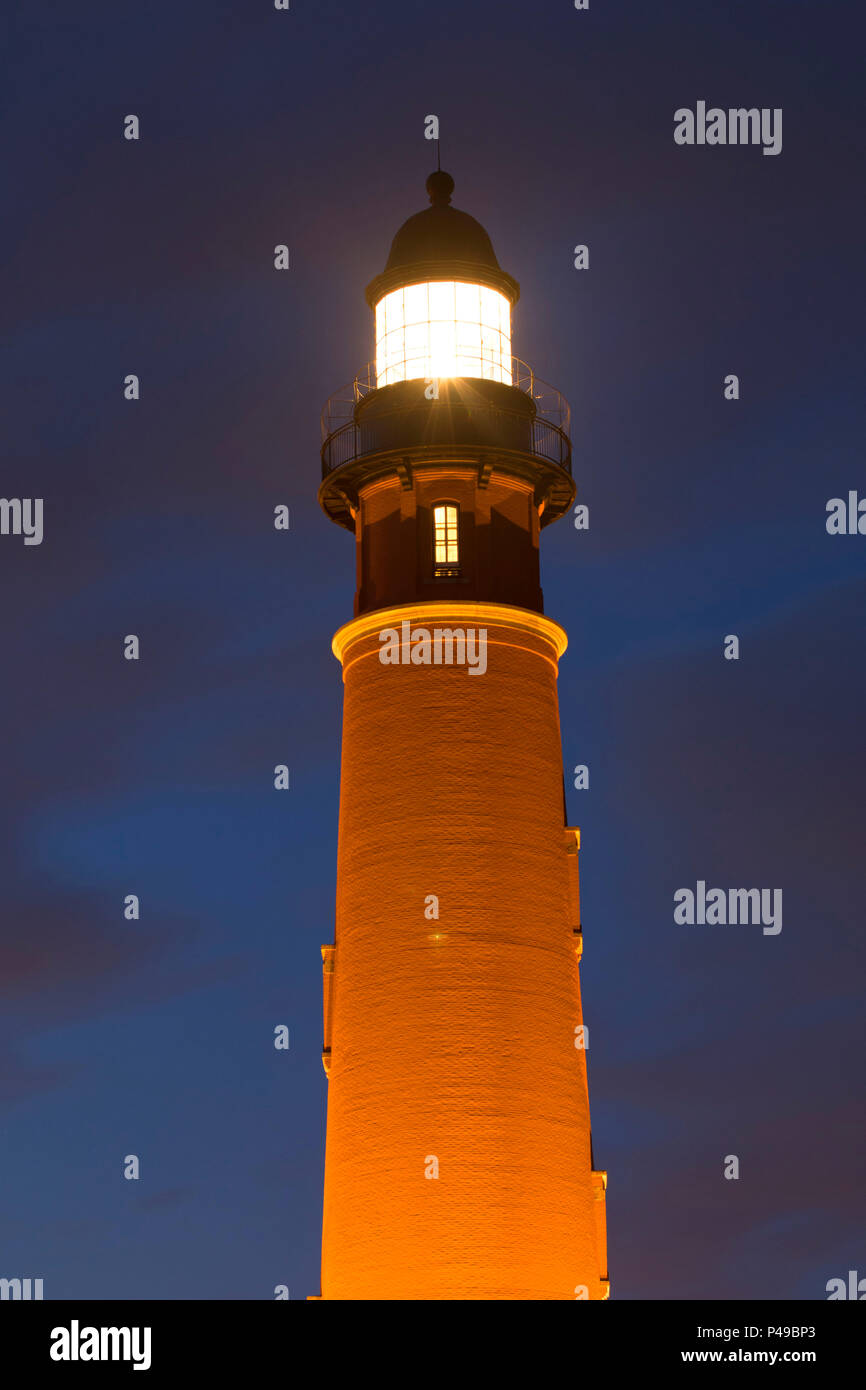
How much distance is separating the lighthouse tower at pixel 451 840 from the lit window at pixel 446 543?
0.04 meters

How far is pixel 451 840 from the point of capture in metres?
44.4

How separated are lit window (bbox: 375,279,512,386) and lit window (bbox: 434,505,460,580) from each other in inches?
99.1

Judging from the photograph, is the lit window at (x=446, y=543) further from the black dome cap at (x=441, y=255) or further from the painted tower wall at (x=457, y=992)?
the black dome cap at (x=441, y=255)

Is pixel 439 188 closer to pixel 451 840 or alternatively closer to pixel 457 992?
pixel 451 840

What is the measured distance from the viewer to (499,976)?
43812 millimetres

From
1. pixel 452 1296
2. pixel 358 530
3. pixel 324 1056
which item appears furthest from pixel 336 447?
pixel 452 1296

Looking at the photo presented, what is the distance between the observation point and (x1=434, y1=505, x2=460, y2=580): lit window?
152 ft

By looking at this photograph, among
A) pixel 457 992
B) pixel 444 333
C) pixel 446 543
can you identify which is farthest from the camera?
pixel 444 333

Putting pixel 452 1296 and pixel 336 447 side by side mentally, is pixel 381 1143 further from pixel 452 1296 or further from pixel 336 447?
pixel 336 447

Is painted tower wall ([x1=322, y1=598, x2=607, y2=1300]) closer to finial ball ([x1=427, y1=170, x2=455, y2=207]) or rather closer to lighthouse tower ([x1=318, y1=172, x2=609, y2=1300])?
lighthouse tower ([x1=318, y1=172, x2=609, y2=1300])

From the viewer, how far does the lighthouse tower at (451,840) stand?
141 ft

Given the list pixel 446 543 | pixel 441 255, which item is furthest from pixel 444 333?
pixel 446 543

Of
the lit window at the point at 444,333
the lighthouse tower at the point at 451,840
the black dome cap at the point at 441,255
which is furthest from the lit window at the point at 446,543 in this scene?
the black dome cap at the point at 441,255

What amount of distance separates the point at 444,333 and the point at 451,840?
9466 mm
